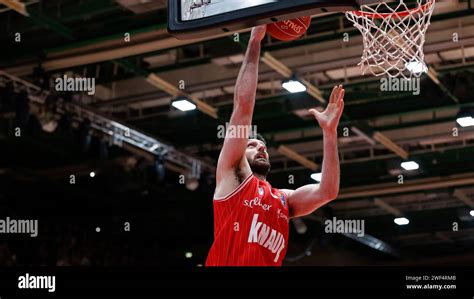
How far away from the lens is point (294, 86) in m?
10.7

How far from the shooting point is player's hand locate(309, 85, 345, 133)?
180 inches

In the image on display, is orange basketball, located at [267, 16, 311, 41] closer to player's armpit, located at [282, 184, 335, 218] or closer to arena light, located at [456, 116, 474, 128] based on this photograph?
player's armpit, located at [282, 184, 335, 218]

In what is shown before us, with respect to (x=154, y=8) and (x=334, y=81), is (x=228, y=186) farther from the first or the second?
(x=334, y=81)

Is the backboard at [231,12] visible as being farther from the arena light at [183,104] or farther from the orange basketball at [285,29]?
the arena light at [183,104]

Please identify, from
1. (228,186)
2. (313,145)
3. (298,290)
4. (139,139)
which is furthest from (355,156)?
(298,290)

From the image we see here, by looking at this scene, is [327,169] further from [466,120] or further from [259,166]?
[466,120]

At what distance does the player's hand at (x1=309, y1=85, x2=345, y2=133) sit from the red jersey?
0.45m


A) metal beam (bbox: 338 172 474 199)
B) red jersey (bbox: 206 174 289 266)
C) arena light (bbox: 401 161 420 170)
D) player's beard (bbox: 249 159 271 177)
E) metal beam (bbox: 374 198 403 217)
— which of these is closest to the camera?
red jersey (bbox: 206 174 289 266)

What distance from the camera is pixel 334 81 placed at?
11.7m

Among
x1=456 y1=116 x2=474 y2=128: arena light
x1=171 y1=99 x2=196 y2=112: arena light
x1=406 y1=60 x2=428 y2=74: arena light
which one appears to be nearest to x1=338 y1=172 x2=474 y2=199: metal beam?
x1=456 y1=116 x2=474 y2=128: arena light

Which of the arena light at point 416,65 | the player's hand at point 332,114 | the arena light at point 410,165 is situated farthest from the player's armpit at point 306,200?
the arena light at point 410,165

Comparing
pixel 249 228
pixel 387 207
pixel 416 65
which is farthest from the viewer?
pixel 387 207

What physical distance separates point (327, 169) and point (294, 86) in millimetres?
6167

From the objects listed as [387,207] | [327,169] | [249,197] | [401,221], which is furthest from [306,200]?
[401,221]
